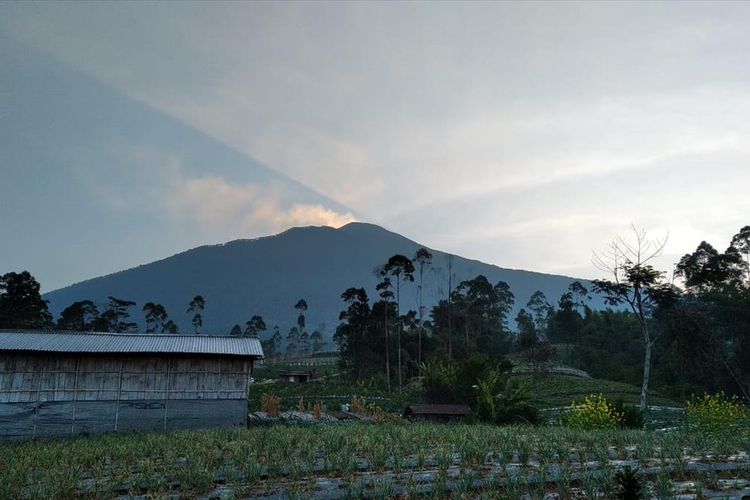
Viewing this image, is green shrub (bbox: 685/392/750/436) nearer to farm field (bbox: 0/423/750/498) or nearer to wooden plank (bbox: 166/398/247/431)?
farm field (bbox: 0/423/750/498)

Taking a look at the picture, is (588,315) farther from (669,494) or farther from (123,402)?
(669,494)

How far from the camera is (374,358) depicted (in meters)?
62.8

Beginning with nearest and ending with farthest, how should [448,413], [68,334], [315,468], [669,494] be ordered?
1. [669,494]
2. [315,468]
3. [68,334]
4. [448,413]

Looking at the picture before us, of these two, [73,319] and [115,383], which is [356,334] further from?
[115,383]

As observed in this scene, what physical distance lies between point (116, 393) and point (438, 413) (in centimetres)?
1502

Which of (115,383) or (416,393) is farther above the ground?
(115,383)

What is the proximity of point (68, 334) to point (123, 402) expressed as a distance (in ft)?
14.8

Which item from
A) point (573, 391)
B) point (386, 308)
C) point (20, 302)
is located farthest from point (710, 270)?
point (20, 302)

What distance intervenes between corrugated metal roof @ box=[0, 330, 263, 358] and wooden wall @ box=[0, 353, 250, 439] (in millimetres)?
487

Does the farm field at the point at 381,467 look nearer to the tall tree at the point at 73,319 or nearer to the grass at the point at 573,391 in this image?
the grass at the point at 573,391

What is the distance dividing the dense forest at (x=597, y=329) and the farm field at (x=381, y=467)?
21.3 m

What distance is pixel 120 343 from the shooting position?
77.8ft

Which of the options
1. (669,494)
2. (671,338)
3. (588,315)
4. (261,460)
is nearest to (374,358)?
(671,338)

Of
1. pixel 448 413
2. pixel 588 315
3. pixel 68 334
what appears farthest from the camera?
pixel 588 315
